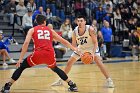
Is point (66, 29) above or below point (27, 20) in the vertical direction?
below

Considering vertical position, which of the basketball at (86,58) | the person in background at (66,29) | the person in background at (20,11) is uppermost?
the basketball at (86,58)

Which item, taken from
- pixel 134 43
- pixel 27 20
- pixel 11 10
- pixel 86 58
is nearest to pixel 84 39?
pixel 86 58

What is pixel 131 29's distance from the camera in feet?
74.6

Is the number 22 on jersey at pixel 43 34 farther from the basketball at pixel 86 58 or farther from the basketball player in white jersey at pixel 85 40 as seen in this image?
the basketball player in white jersey at pixel 85 40

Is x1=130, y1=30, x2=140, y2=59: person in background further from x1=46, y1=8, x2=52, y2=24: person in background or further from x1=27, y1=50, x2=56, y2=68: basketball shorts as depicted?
x1=27, y1=50, x2=56, y2=68: basketball shorts

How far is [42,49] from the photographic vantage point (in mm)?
7996

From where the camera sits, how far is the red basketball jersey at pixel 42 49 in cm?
797

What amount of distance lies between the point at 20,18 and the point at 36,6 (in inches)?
84.2

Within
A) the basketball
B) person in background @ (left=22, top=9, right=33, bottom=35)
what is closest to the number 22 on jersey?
the basketball

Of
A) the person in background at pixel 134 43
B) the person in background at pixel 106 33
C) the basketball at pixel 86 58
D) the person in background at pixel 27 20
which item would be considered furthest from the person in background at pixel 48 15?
the basketball at pixel 86 58

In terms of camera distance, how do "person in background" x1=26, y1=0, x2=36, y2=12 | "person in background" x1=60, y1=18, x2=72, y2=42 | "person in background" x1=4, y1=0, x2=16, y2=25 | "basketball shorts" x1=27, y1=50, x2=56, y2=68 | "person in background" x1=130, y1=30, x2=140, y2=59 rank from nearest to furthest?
"basketball shorts" x1=27, y1=50, x2=56, y2=68 < "person in background" x1=4, y1=0, x2=16, y2=25 < "person in background" x1=26, y1=0, x2=36, y2=12 < "person in background" x1=60, y1=18, x2=72, y2=42 < "person in background" x1=130, y1=30, x2=140, y2=59

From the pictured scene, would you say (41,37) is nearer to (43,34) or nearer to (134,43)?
(43,34)

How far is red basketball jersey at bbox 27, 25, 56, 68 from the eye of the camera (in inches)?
314

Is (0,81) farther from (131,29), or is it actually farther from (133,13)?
(133,13)
